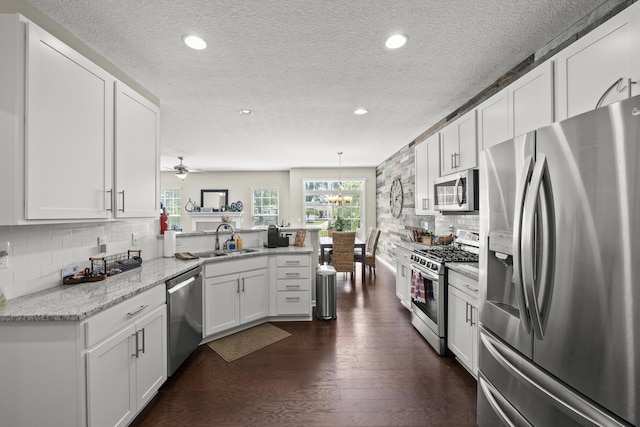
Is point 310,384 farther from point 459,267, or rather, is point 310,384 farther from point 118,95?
point 118,95

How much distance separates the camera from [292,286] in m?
3.52

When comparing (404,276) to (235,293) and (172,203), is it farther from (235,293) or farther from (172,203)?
(172,203)

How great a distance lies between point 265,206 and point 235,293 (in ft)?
18.9

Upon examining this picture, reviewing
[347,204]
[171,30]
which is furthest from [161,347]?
[347,204]

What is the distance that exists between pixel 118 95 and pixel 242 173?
666cm

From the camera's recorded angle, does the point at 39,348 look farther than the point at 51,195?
No

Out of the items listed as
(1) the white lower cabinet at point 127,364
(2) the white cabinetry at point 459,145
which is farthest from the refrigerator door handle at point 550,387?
(1) the white lower cabinet at point 127,364

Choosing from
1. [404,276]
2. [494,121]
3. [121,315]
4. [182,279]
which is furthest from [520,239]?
[404,276]

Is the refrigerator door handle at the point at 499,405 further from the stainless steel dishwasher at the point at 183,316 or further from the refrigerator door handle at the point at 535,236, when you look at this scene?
the stainless steel dishwasher at the point at 183,316

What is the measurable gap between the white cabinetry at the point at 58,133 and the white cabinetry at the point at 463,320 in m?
2.70

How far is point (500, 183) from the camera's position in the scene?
5.01 feet

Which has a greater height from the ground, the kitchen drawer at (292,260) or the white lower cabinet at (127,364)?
the kitchen drawer at (292,260)

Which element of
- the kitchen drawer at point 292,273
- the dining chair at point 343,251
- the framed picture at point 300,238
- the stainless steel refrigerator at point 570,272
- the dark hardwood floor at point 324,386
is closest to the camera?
the stainless steel refrigerator at point 570,272

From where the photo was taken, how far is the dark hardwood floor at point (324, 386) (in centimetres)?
192
